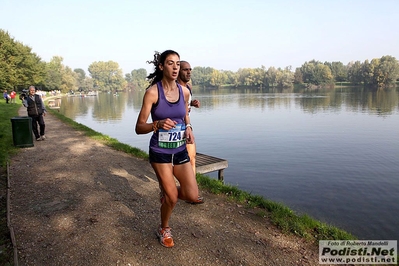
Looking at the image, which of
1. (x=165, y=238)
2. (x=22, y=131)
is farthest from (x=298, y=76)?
(x=165, y=238)

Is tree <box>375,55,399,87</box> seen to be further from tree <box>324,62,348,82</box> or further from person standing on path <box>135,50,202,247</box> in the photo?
person standing on path <box>135,50,202,247</box>

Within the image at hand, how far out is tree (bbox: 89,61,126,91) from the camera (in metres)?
179

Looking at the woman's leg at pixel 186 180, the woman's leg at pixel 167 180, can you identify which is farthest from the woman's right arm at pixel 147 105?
the woman's leg at pixel 186 180

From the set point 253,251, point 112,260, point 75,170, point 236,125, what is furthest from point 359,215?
point 236,125

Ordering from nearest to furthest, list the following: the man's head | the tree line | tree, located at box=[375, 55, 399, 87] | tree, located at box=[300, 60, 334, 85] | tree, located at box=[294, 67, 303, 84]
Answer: the man's head, the tree line, tree, located at box=[375, 55, 399, 87], tree, located at box=[300, 60, 334, 85], tree, located at box=[294, 67, 303, 84]

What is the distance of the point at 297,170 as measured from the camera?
1209cm

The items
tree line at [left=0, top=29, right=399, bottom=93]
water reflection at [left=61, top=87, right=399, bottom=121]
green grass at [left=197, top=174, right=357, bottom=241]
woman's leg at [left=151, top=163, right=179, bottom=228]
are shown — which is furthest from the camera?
tree line at [left=0, top=29, right=399, bottom=93]

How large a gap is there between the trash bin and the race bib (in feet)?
28.5

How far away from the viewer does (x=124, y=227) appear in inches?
181

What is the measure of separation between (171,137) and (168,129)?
25 centimetres

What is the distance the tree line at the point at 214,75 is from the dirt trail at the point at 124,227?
43178 millimetres

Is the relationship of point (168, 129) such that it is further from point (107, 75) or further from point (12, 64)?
point (107, 75)

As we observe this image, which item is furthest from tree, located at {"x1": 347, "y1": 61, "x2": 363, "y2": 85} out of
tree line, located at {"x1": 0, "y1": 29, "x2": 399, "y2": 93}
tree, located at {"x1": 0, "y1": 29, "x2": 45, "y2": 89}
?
tree, located at {"x1": 0, "y1": 29, "x2": 45, "y2": 89}

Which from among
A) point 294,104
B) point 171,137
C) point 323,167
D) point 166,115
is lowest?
point 323,167
